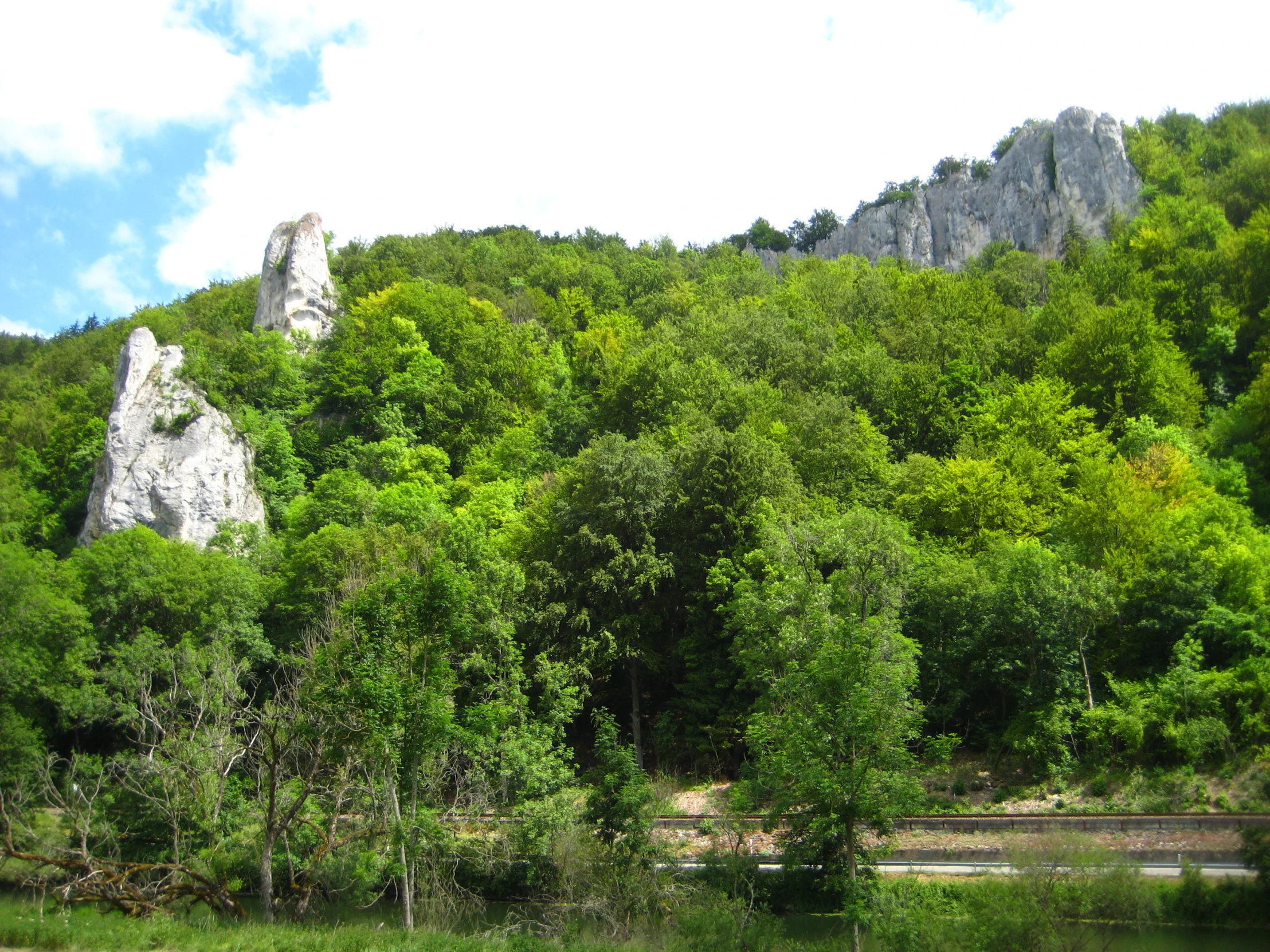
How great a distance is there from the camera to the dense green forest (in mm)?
19297

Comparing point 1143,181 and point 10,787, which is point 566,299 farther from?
point 10,787

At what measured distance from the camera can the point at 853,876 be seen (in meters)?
16.4

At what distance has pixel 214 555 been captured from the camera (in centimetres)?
3931

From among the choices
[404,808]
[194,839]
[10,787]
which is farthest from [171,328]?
[404,808]

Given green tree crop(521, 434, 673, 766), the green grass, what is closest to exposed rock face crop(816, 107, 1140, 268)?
green tree crop(521, 434, 673, 766)

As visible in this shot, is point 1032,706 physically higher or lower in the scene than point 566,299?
lower

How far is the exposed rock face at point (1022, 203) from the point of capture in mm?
68312

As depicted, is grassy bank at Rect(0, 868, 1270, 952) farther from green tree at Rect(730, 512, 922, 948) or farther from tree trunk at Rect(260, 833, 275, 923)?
green tree at Rect(730, 512, 922, 948)

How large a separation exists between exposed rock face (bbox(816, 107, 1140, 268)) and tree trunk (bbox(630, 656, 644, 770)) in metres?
52.9

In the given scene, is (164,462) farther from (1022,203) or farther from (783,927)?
(1022,203)

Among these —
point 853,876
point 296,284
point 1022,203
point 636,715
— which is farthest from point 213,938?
point 1022,203

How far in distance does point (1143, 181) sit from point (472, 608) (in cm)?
6038

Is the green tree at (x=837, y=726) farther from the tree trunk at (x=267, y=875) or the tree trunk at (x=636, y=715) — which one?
the tree trunk at (x=267, y=875)

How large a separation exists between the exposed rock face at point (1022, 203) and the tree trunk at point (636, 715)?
173ft
